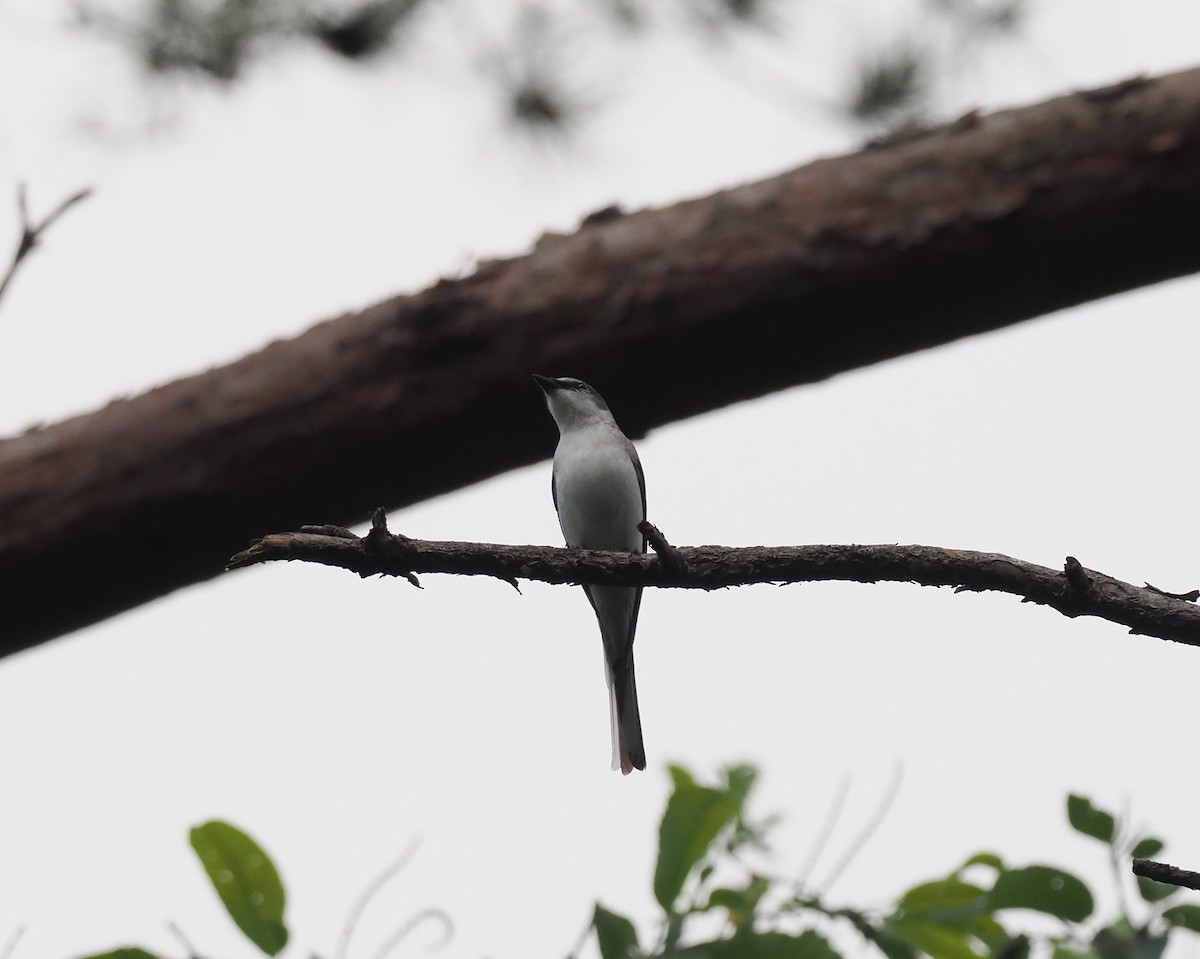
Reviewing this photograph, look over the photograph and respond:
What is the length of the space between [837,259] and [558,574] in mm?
1556

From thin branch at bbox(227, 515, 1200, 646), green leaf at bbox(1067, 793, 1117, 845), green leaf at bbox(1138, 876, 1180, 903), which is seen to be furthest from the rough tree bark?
green leaf at bbox(1138, 876, 1180, 903)

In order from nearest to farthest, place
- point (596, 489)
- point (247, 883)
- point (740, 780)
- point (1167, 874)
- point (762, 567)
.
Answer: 1. point (1167, 874)
2. point (247, 883)
3. point (762, 567)
4. point (740, 780)
5. point (596, 489)

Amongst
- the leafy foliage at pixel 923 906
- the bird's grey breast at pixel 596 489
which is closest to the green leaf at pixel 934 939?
the leafy foliage at pixel 923 906

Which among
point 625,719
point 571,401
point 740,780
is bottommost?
point 740,780

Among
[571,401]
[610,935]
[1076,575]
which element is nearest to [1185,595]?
[1076,575]

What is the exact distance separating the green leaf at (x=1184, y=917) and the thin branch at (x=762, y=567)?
42cm

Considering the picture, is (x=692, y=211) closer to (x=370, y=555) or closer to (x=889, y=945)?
(x=370, y=555)

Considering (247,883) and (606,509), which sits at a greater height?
(606,509)

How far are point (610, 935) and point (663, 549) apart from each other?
2.37 feet

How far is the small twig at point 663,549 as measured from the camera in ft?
7.29

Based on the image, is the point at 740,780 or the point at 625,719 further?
the point at 625,719

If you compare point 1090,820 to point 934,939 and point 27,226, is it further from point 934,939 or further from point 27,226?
point 27,226

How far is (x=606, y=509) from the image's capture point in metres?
4.50

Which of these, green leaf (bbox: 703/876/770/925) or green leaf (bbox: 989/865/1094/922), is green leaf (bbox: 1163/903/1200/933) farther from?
green leaf (bbox: 703/876/770/925)
